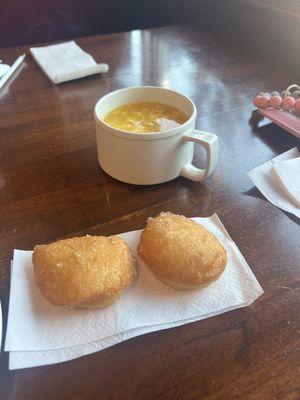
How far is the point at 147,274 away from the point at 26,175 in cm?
31

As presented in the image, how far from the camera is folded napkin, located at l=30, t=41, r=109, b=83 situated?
3.12 ft

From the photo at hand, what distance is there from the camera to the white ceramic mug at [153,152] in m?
0.55

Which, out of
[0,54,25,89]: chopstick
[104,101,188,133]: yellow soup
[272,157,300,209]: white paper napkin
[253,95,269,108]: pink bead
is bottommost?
[0,54,25,89]: chopstick

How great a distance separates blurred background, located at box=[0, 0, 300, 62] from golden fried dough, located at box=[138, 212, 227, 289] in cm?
107

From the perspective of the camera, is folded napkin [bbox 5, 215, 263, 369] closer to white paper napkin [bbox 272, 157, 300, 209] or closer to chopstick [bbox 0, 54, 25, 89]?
white paper napkin [bbox 272, 157, 300, 209]

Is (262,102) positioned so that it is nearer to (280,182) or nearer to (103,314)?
(280,182)

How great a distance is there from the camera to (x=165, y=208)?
0.56 m

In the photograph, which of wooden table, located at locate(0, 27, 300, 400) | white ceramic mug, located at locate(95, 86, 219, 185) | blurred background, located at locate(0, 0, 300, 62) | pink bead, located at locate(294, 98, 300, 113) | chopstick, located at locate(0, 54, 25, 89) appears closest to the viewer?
wooden table, located at locate(0, 27, 300, 400)

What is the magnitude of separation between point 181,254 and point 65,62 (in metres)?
0.80

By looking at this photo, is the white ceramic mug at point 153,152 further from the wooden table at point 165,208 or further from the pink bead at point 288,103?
the pink bead at point 288,103

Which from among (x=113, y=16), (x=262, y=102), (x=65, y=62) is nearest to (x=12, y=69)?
(x=65, y=62)

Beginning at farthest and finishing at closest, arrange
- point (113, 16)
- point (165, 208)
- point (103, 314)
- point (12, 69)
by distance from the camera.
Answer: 1. point (113, 16)
2. point (12, 69)
3. point (165, 208)
4. point (103, 314)

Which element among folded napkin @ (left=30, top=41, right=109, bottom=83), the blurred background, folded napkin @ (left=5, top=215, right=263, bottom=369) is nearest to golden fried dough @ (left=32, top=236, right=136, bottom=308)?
folded napkin @ (left=5, top=215, right=263, bottom=369)

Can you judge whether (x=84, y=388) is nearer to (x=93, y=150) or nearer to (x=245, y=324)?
(x=245, y=324)
